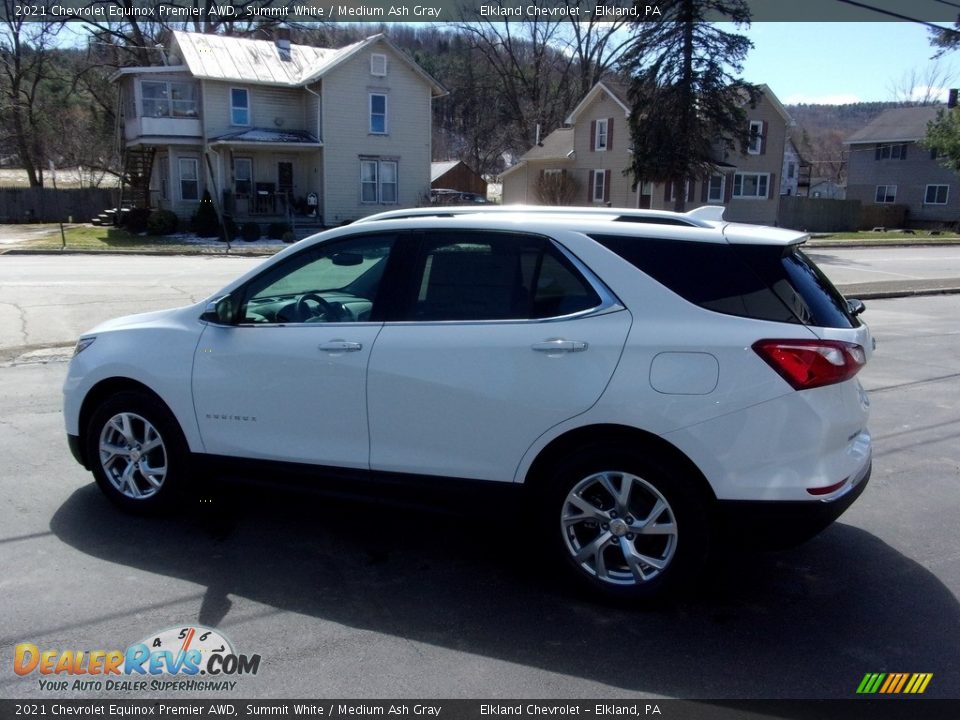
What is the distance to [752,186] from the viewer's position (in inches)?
1750

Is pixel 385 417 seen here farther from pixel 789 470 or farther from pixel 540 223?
pixel 789 470

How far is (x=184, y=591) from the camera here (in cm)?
410

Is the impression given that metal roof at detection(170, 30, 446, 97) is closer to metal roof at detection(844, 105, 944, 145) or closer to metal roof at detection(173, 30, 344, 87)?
metal roof at detection(173, 30, 344, 87)

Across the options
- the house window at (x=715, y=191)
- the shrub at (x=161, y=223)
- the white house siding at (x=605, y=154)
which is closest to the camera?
the shrub at (x=161, y=223)

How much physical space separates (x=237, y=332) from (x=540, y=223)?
71.2 inches

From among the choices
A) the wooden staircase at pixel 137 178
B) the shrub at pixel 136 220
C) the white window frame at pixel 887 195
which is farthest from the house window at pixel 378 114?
the white window frame at pixel 887 195

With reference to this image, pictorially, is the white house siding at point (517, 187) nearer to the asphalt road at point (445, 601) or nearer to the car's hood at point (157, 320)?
the car's hood at point (157, 320)

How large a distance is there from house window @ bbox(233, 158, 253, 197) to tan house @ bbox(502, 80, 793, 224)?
1763 cm

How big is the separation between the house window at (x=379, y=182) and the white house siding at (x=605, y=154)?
11310 mm

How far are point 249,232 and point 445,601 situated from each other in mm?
30376

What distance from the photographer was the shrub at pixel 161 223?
1298 inches

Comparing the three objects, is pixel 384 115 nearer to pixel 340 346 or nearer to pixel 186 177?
pixel 186 177

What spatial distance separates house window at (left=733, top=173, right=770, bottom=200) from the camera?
44.3m

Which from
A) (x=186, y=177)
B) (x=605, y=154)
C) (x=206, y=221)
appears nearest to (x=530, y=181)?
(x=605, y=154)
